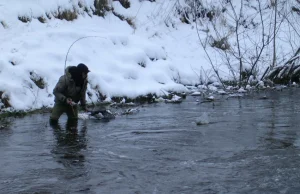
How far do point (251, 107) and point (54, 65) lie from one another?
527 cm

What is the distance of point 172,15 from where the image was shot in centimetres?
2031

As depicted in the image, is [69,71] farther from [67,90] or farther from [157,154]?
[157,154]

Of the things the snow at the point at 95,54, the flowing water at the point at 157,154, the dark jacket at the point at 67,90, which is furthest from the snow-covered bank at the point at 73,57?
the dark jacket at the point at 67,90

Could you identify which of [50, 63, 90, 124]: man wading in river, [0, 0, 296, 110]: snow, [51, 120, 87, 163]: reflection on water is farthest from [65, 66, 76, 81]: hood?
[0, 0, 296, 110]: snow

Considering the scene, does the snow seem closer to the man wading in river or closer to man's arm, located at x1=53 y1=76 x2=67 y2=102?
the man wading in river

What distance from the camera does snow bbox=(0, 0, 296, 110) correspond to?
1129cm

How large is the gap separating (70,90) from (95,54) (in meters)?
5.15

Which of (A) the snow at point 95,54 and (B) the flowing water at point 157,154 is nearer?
(B) the flowing water at point 157,154

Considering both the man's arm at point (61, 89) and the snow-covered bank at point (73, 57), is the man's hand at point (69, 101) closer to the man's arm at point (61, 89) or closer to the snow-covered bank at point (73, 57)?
the man's arm at point (61, 89)

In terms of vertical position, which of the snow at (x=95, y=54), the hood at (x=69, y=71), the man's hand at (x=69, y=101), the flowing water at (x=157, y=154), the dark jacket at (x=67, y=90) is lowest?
the flowing water at (x=157, y=154)

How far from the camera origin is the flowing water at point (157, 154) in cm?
476

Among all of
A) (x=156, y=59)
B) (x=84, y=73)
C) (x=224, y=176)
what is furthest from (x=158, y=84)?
(x=224, y=176)

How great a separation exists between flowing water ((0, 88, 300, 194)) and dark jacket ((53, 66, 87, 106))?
52 cm

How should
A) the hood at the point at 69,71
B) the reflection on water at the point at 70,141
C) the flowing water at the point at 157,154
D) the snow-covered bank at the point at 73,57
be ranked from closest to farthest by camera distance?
the flowing water at the point at 157,154 → the reflection on water at the point at 70,141 → the hood at the point at 69,71 → the snow-covered bank at the point at 73,57
